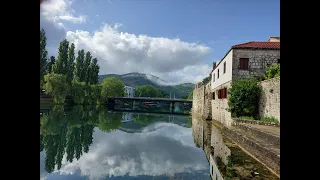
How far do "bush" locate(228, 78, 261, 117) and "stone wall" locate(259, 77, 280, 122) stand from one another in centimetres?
51

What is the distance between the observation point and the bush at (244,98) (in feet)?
51.8

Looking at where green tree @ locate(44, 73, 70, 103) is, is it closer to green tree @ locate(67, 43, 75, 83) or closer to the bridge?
green tree @ locate(67, 43, 75, 83)

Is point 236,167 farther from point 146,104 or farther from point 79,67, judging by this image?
point 146,104

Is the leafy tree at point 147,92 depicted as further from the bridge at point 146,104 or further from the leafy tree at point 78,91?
the leafy tree at point 78,91

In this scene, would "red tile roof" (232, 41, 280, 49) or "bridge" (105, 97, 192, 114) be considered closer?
"red tile roof" (232, 41, 280, 49)

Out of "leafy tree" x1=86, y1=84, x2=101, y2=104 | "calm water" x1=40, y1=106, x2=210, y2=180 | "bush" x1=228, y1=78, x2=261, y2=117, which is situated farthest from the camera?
"leafy tree" x1=86, y1=84, x2=101, y2=104

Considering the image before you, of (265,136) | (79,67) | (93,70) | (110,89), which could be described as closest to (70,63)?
(79,67)

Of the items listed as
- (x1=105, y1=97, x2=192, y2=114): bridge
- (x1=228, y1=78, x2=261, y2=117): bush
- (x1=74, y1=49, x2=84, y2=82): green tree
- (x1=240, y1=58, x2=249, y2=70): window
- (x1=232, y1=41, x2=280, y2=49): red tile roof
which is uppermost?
(x1=74, y1=49, x2=84, y2=82): green tree

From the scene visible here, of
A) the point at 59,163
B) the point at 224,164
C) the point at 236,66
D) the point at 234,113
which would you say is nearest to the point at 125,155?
the point at 59,163

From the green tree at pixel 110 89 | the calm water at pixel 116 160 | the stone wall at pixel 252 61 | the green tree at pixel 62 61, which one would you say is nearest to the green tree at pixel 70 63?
the green tree at pixel 62 61

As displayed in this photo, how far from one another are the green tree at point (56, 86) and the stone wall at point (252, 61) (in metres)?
35.3

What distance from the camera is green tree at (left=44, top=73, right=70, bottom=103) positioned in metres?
43.6

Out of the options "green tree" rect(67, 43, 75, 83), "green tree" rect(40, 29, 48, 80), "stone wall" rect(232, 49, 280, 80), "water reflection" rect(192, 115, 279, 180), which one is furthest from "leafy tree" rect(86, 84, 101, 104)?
"water reflection" rect(192, 115, 279, 180)
